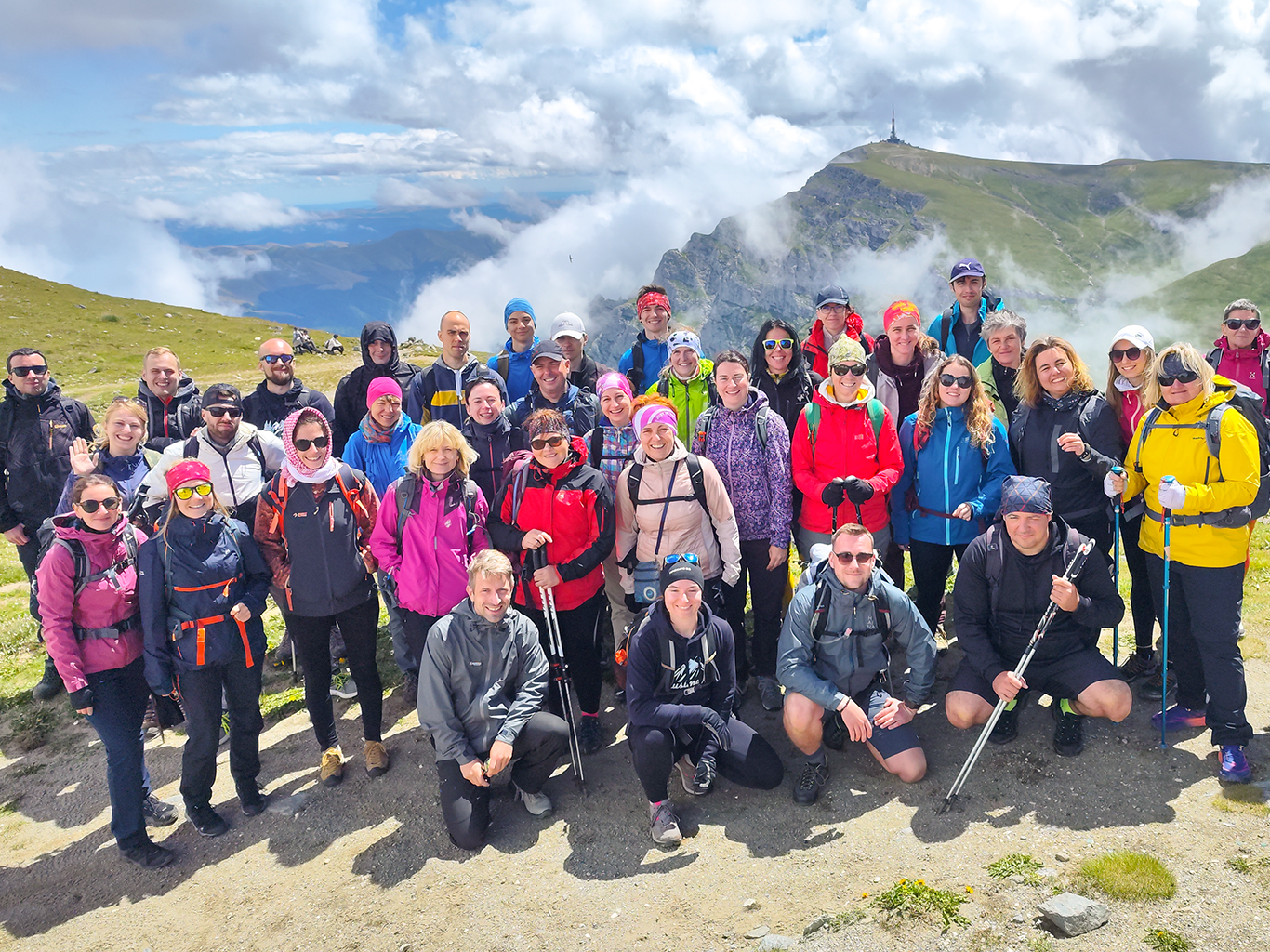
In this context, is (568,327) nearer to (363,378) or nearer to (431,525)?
(363,378)

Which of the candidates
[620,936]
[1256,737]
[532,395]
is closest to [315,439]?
[532,395]

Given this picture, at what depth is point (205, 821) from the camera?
360 inches

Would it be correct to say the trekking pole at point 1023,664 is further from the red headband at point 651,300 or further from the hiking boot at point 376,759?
the red headband at point 651,300

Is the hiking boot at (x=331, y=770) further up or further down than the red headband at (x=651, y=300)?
further down

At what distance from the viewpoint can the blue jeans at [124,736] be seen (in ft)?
27.7

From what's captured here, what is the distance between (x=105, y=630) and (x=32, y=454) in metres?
6.04

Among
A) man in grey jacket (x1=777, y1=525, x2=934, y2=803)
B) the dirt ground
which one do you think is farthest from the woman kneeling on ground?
man in grey jacket (x1=777, y1=525, x2=934, y2=803)

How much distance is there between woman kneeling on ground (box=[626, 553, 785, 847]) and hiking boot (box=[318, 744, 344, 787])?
390 cm

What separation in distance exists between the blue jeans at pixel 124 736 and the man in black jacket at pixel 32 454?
5250 millimetres

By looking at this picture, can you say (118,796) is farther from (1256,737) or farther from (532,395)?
(1256,737)

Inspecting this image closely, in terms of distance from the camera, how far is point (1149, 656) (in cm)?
1035

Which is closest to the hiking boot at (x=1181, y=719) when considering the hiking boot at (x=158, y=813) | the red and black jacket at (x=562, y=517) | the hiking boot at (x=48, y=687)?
the red and black jacket at (x=562, y=517)

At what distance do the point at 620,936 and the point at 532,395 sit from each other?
23.0ft

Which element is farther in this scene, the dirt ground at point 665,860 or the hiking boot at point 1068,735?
the hiking boot at point 1068,735
